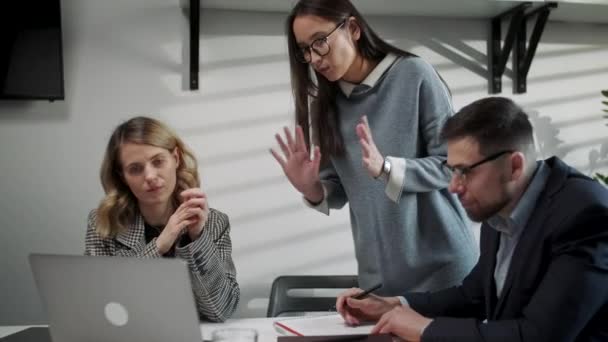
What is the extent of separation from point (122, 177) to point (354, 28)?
0.84 meters

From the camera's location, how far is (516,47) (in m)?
2.47

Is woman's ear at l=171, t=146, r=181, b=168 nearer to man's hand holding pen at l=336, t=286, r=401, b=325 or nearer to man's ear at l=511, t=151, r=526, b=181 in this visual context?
man's hand holding pen at l=336, t=286, r=401, b=325

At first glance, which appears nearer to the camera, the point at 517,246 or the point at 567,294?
the point at 567,294

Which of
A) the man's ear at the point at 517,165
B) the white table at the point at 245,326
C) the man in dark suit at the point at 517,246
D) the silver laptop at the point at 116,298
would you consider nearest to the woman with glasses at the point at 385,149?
the man in dark suit at the point at 517,246

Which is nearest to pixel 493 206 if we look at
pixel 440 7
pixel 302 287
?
pixel 302 287

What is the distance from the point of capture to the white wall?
2.22m

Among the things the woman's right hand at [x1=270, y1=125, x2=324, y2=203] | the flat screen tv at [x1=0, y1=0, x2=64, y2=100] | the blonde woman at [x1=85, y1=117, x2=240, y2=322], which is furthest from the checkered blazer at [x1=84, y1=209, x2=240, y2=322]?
the flat screen tv at [x1=0, y1=0, x2=64, y2=100]

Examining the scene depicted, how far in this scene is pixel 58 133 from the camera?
2.23m

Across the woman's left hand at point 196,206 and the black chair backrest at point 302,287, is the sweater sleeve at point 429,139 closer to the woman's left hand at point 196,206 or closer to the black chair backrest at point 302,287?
the woman's left hand at point 196,206

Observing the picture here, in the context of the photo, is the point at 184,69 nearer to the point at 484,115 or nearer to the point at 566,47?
the point at 484,115

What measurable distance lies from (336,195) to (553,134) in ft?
4.49

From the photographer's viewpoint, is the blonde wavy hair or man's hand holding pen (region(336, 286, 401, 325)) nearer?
man's hand holding pen (region(336, 286, 401, 325))

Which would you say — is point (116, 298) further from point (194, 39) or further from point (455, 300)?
point (194, 39)

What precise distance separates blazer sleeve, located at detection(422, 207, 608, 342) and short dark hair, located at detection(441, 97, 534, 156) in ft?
0.67
